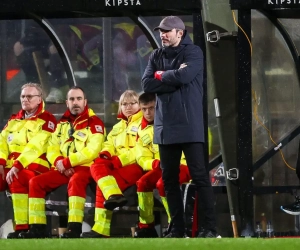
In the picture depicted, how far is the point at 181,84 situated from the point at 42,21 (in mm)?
2271

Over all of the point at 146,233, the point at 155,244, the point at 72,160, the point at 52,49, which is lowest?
the point at 146,233

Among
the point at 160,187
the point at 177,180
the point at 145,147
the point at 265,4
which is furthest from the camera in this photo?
the point at 145,147

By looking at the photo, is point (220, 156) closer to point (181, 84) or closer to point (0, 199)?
point (181, 84)

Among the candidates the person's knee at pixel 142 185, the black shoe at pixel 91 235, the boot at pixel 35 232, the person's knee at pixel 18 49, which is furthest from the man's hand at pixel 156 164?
the person's knee at pixel 18 49

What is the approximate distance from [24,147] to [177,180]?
1950 millimetres

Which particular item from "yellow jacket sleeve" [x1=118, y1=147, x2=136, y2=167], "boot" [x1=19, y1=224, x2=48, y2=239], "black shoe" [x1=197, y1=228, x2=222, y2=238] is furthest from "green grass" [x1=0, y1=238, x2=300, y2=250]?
"yellow jacket sleeve" [x1=118, y1=147, x2=136, y2=167]

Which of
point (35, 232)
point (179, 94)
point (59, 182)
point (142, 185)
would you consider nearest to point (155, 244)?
point (179, 94)

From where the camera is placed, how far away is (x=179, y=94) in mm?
9953

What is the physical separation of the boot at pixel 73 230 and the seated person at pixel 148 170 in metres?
0.51

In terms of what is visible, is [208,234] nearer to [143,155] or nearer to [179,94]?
[179,94]

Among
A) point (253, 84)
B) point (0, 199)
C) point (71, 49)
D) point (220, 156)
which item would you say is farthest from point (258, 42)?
point (0, 199)

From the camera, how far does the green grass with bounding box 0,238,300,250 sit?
8.38 m

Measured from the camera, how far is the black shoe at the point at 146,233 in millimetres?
10859

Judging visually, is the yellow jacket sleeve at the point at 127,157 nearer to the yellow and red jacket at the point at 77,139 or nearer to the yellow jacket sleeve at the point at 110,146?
the yellow jacket sleeve at the point at 110,146
